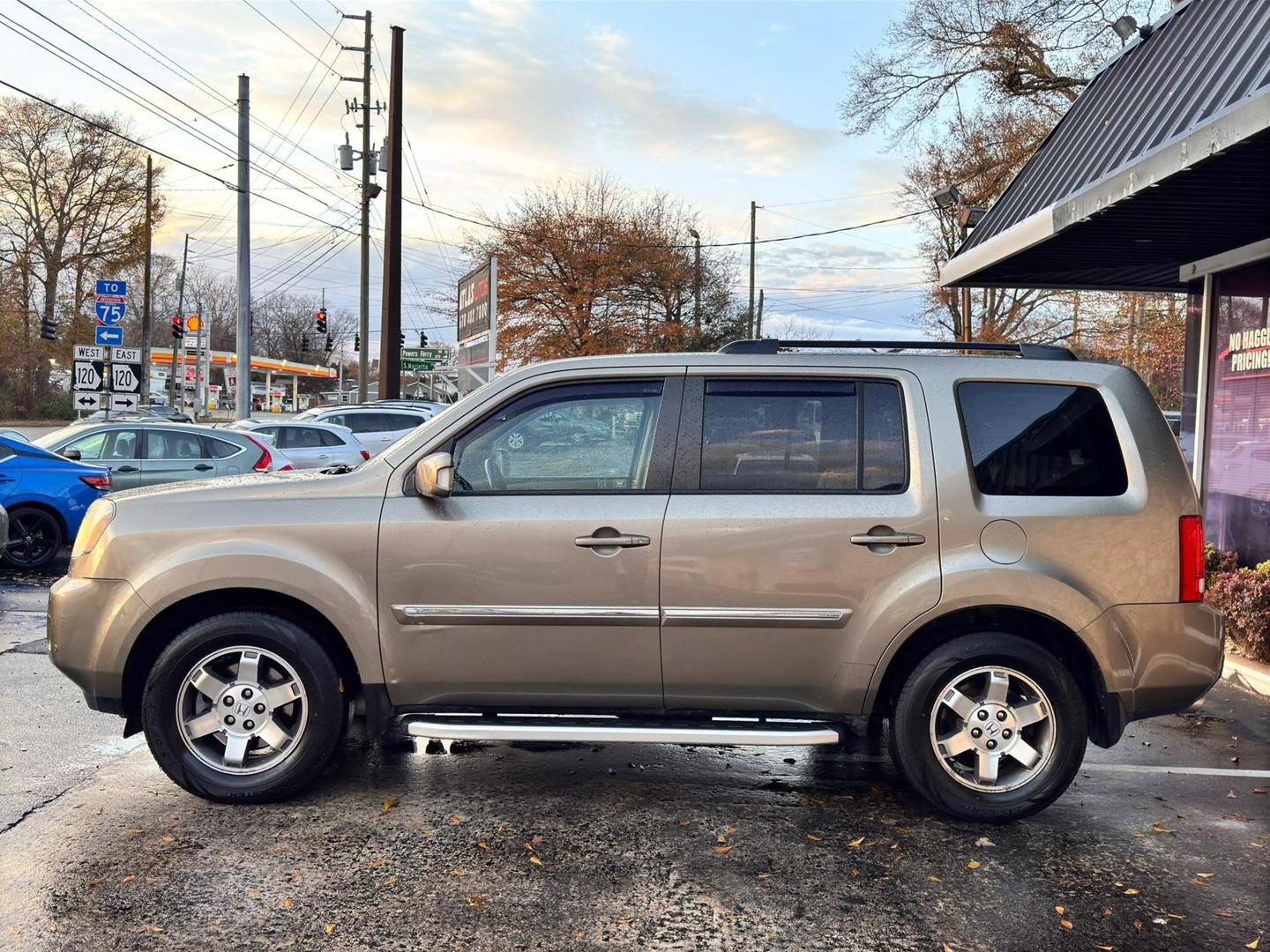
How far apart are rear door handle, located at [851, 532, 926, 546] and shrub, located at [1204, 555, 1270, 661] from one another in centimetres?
376

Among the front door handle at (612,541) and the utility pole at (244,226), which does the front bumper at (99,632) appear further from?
the utility pole at (244,226)

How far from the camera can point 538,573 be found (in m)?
4.38

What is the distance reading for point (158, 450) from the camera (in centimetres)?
1355

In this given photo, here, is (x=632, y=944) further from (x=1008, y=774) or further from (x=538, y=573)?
(x=1008, y=774)

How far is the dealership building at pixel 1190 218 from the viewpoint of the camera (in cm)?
645

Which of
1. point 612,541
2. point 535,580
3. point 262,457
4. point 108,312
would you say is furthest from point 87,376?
point 612,541

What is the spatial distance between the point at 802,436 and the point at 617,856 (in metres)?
1.85

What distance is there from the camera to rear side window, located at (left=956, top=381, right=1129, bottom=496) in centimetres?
447

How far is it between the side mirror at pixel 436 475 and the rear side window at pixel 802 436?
1.05 m

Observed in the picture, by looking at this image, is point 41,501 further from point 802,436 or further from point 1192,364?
point 1192,364

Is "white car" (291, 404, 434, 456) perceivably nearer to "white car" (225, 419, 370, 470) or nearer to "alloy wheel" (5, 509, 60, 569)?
"white car" (225, 419, 370, 470)

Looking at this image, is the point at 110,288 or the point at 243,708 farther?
the point at 110,288

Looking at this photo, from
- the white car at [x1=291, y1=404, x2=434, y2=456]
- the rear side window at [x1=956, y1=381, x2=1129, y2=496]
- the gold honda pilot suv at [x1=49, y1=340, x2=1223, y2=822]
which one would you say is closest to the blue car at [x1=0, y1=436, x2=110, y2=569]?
the gold honda pilot suv at [x1=49, y1=340, x2=1223, y2=822]

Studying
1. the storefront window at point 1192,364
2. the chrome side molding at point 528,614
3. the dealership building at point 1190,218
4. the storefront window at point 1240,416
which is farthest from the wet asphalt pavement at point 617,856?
the storefront window at point 1192,364
